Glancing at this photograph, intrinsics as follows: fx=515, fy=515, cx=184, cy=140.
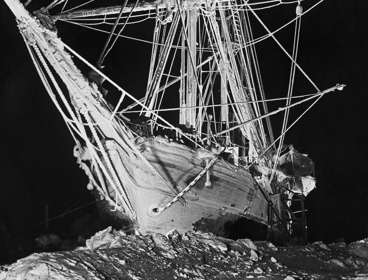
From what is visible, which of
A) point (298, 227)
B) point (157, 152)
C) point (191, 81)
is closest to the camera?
point (157, 152)

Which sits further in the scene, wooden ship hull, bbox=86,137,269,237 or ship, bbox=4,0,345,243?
wooden ship hull, bbox=86,137,269,237

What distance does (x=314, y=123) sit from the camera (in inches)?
643

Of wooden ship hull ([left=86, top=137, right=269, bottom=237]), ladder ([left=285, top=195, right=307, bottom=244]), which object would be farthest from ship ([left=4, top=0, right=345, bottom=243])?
ladder ([left=285, top=195, right=307, bottom=244])

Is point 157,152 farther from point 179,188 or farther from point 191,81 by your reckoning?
point 191,81

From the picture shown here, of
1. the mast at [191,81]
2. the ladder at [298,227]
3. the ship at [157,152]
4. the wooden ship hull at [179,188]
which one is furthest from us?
the ladder at [298,227]

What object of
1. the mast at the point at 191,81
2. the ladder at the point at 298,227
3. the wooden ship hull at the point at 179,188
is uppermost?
the mast at the point at 191,81

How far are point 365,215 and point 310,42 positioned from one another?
5.84 metres

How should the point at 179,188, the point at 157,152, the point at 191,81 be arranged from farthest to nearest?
the point at 191,81
the point at 179,188
the point at 157,152

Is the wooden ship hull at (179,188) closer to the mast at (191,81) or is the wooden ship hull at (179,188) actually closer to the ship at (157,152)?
the ship at (157,152)

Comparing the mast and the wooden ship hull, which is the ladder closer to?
the wooden ship hull

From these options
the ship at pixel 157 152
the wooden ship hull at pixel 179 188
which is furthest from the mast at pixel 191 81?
the wooden ship hull at pixel 179 188

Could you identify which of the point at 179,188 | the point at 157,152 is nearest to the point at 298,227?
the point at 179,188

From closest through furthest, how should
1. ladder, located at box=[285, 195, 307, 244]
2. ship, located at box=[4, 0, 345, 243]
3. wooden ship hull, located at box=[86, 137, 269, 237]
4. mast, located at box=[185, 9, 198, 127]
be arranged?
ship, located at box=[4, 0, 345, 243] → wooden ship hull, located at box=[86, 137, 269, 237] → mast, located at box=[185, 9, 198, 127] → ladder, located at box=[285, 195, 307, 244]

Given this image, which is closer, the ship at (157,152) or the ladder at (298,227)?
the ship at (157,152)
